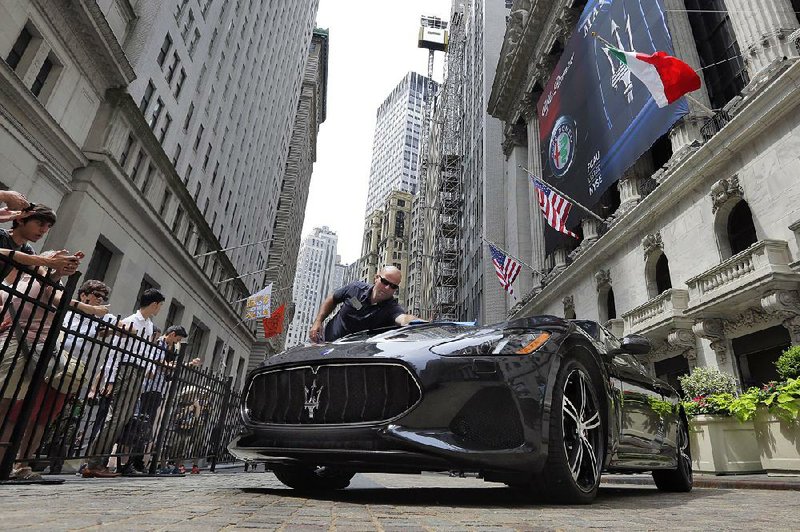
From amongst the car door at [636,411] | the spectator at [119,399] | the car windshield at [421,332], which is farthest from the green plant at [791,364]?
the spectator at [119,399]

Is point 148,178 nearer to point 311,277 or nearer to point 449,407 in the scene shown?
point 449,407

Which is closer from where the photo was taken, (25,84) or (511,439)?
(511,439)

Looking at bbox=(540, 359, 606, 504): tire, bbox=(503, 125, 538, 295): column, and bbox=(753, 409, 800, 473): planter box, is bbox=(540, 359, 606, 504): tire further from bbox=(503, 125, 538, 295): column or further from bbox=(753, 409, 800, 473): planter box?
bbox=(503, 125, 538, 295): column

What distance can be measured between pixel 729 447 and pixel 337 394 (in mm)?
9510

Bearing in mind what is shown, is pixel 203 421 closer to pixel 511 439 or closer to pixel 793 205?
pixel 511 439

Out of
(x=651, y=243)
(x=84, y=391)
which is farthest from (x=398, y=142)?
(x=84, y=391)

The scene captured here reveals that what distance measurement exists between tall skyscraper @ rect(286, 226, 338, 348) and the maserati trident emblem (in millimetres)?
152900

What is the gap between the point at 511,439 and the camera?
9.78 feet

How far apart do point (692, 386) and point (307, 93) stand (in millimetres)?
72890

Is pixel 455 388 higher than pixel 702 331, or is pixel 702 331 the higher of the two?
pixel 702 331

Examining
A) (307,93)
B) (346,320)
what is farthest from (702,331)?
(307,93)

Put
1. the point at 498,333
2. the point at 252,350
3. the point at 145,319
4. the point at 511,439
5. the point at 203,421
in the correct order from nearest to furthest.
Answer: the point at 511,439, the point at 498,333, the point at 145,319, the point at 203,421, the point at 252,350

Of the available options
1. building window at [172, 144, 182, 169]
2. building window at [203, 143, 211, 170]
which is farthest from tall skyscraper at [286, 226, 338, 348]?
building window at [172, 144, 182, 169]

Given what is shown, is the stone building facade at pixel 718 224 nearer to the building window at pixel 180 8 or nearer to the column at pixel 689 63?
the column at pixel 689 63
